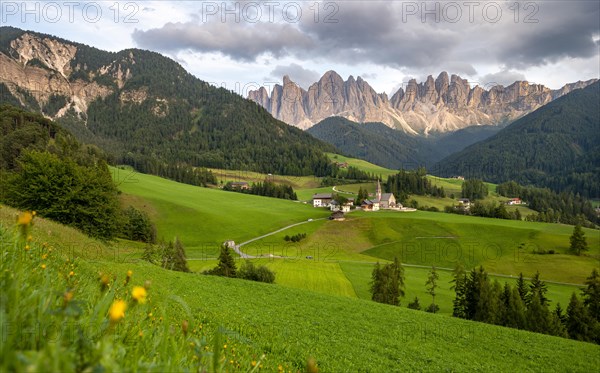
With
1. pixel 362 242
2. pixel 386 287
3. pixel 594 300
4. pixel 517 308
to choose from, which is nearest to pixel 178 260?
pixel 386 287

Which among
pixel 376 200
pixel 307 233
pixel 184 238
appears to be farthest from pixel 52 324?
pixel 376 200

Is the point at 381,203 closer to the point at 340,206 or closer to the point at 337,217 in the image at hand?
the point at 340,206

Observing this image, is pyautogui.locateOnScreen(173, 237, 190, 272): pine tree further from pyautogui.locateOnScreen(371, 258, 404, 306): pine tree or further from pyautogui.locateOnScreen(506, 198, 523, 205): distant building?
pyautogui.locateOnScreen(506, 198, 523, 205): distant building

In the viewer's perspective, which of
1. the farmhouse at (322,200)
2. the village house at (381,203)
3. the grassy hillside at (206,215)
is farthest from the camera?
the farmhouse at (322,200)

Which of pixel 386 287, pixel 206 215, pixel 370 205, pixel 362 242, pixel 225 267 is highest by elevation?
pixel 370 205

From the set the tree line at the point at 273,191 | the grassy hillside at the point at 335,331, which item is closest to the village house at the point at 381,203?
the tree line at the point at 273,191

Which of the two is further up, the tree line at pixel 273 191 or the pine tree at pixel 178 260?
the tree line at pixel 273 191

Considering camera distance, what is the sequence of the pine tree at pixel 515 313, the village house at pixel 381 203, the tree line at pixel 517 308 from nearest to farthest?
the tree line at pixel 517 308 → the pine tree at pixel 515 313 → the village house at pixel 381 203

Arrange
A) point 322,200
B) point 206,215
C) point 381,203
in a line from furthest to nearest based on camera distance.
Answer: point 322,200, point 381,203, point 206,215

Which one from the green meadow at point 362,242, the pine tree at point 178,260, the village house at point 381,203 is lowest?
the green meadow at point 362,242

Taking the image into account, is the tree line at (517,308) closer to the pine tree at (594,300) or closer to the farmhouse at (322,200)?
the pine tree at (594,300)

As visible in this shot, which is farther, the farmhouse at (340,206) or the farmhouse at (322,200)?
the farmhouse at (322,200)

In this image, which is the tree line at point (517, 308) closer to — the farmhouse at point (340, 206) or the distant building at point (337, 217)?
the distant building at point (337, 217)

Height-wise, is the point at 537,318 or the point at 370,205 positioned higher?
the point at 370,205
